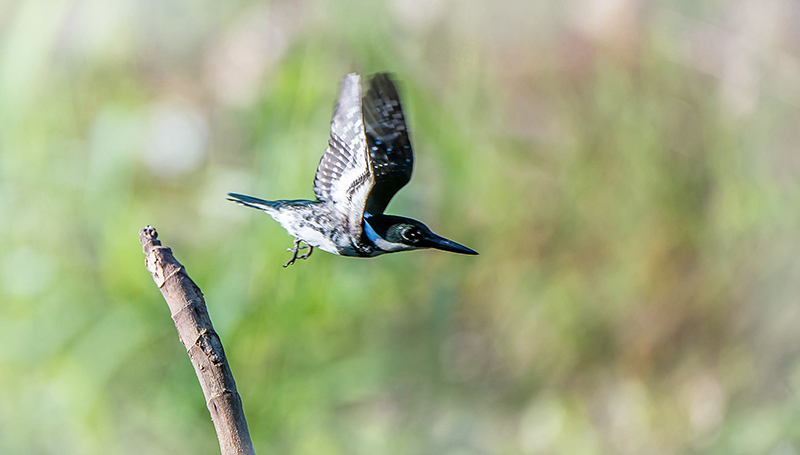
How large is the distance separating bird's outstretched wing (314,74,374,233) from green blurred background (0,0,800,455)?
487mm

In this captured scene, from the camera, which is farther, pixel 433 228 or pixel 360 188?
pixel 433 228

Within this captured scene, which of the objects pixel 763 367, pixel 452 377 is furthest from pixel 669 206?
pixel 452 377

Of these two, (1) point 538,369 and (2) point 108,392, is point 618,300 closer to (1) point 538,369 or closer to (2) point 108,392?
(1) point 538,369

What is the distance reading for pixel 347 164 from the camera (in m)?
0.28

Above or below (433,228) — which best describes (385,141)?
below

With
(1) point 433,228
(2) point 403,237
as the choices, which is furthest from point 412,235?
(1) point 433,228

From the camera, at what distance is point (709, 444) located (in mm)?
935

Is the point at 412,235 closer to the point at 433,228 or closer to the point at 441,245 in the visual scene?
the point at 441,245

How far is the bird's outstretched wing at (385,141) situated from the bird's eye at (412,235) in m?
0.03

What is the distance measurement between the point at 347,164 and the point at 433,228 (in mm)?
647

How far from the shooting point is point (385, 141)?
28cm

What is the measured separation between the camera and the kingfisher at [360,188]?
229mm

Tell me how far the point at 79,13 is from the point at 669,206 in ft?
2.81

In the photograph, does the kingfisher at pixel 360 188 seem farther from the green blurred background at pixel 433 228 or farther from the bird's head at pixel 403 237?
the green blurred background at pixel 433 228
